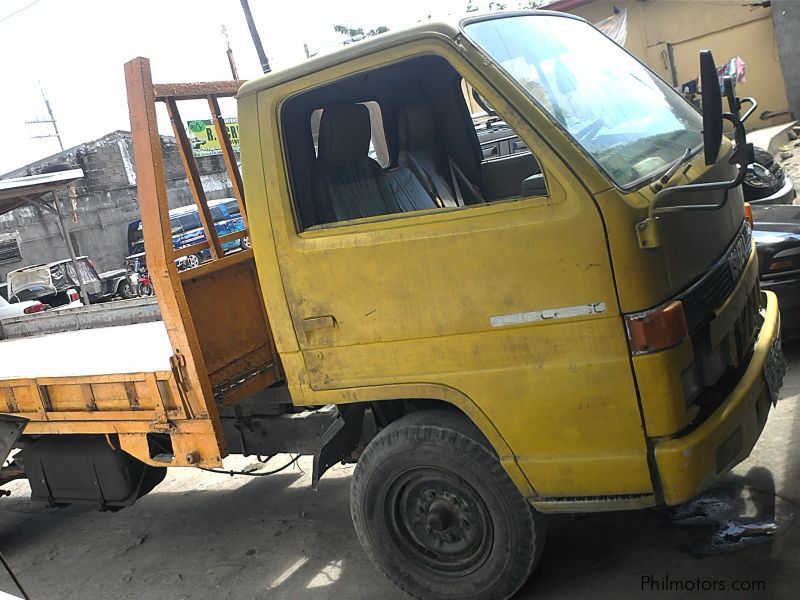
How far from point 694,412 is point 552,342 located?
580 millimetres

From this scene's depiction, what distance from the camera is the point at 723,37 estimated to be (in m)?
16.8

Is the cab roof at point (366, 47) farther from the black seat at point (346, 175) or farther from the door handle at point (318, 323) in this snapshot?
the door handle at point (318, 323)

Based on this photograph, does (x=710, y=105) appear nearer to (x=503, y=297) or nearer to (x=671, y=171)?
(x=671, y=171)

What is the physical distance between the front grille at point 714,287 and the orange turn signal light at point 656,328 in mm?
87

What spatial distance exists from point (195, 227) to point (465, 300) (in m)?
17.8

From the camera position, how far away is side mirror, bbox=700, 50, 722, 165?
2.43m

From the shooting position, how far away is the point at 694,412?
9.12ft

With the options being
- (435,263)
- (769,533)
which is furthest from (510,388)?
(769,533)

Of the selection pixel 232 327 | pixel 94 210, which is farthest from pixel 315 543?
pixel 94 210

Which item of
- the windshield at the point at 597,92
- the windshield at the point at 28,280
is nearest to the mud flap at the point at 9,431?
the windshield at the point at 597,92

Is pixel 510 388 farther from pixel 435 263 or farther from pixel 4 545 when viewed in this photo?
pixel 4 545

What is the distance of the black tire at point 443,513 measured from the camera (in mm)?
3111

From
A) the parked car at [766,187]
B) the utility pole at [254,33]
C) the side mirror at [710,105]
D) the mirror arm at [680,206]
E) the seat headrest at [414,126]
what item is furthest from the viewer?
the utility pole at [254,33]

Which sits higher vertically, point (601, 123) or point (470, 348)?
point (601, 123)
